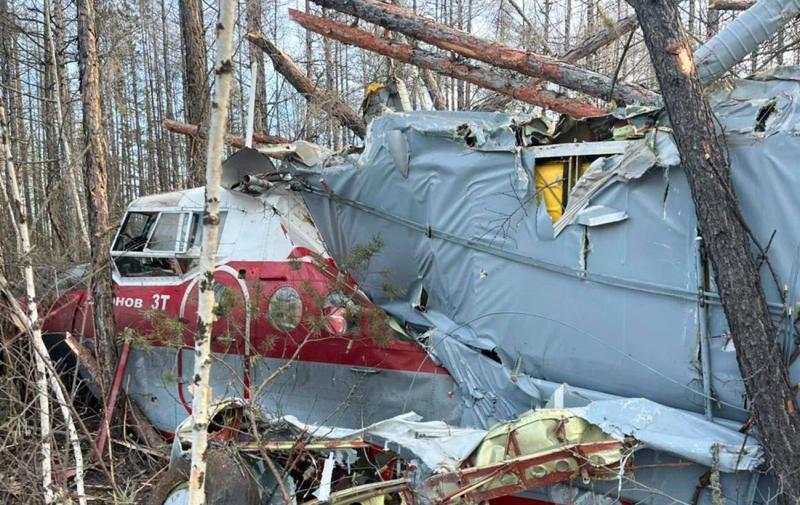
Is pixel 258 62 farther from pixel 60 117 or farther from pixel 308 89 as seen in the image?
pixel 60 117

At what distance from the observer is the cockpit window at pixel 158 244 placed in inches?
239

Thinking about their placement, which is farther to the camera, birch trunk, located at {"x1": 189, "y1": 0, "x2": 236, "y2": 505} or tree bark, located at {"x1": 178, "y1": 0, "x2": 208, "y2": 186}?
tree bark, located at {"x1": 178, "y1": 0, "x2": 208, "y2": 186}

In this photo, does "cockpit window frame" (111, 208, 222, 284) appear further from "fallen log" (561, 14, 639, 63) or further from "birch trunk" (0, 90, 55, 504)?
"fallen log" (561, 14, 639, 63)

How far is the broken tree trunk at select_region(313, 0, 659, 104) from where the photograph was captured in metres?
6.04

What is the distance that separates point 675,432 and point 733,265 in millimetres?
997

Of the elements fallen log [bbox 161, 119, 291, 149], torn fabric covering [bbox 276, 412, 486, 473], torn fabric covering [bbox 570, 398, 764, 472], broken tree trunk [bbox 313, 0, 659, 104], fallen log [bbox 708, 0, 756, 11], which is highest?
fallen log [bbox 708, 0, 756, 11]

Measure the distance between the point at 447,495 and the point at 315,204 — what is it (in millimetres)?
3182

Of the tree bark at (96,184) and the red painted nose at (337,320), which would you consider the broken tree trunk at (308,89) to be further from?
the red painted nose at (337,320)

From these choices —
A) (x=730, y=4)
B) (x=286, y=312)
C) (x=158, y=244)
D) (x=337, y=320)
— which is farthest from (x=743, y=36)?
(x=158, y=244)

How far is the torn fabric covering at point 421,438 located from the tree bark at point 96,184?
2534 millimetres

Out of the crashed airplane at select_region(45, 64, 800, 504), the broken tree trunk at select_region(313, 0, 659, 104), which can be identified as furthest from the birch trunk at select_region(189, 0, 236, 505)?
the broken tree trunk at select_region(313, 0, 659, 104)

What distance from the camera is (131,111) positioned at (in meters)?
25.5

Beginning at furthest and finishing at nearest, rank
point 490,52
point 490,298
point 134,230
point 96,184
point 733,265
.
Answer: point 134,230, point 490,52, point 96,184, point 490,298, point 733,265

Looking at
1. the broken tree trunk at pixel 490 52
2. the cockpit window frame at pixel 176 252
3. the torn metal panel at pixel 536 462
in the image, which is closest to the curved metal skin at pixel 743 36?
the broken tree trunk at pixel 490 52
